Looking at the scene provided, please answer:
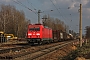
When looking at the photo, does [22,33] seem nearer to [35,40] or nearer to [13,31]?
[13,31]

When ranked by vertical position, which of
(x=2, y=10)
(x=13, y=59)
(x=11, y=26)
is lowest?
(x=13, y=59)

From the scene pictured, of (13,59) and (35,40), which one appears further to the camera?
(35,40)

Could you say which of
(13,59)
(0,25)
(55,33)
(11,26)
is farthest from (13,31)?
(13,59)

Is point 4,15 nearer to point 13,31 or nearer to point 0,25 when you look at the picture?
point 0,25

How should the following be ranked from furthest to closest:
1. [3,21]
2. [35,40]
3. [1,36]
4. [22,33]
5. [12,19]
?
1. [22,33]
2. [12,19]
3. [3,21]
4. [1,36]
5. [35,40]

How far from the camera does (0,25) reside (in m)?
77.9

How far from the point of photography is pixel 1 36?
49719 mm

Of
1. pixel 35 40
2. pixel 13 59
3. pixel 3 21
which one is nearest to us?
pixel 13 59

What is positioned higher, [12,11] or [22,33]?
[12,11]

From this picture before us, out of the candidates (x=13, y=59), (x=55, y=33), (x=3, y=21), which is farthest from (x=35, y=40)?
(x=3, y=21)

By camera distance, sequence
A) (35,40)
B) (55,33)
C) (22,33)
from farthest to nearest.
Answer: (22,33) < (55,33) < (35,40)

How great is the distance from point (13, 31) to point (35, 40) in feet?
170

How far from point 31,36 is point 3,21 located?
133ft

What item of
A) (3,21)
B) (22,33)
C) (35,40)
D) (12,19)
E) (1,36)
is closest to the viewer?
(35,40)
